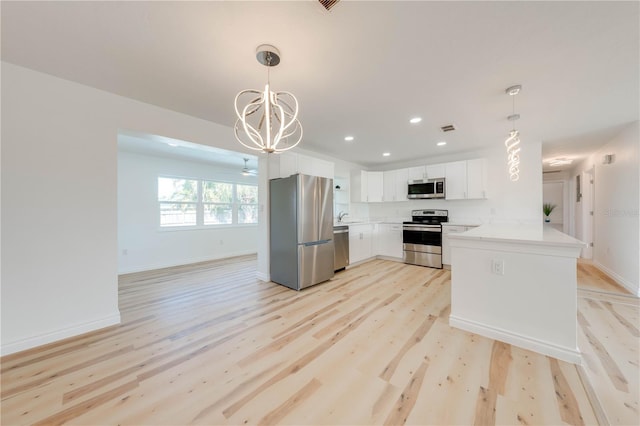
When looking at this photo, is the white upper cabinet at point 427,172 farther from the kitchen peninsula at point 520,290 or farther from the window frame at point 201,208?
the window frame at point 201,208

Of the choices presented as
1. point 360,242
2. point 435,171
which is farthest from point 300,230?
point 435,171

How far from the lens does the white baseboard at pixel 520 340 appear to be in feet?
5.94

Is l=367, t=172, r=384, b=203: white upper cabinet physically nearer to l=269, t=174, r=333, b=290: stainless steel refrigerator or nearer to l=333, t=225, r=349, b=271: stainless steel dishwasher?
l=333, t=225, r=349, b=271: stainless steel dishwasher

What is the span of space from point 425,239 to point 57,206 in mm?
5431

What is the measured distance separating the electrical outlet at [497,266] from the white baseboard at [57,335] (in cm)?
392

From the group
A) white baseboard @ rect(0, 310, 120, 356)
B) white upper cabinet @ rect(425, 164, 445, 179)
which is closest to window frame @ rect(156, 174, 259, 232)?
white baseboard @ rect(0, 310, 120, 356)

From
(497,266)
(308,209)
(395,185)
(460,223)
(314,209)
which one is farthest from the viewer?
(395,185)

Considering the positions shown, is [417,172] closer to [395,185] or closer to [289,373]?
[395,185]

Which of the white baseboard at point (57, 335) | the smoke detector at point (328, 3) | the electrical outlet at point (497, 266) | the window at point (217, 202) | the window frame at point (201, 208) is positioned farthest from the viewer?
the window at point (217, 202)

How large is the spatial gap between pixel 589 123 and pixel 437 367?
13.7 feet

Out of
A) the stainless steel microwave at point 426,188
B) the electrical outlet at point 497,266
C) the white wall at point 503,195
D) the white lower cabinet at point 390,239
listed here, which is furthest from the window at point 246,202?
the electrical outlet at point 497,266

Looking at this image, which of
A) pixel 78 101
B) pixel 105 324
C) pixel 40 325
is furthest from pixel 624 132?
pixel 40 325

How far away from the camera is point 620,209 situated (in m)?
3.60

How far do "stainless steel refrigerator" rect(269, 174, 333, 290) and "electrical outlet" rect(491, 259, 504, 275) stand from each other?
7.54 feet
